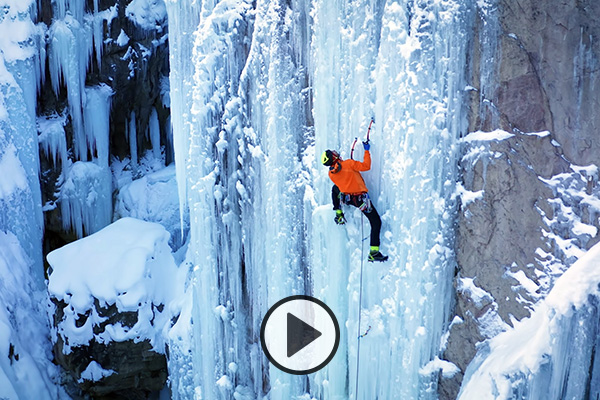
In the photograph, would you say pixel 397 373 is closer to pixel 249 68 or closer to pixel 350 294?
pixel 350 294

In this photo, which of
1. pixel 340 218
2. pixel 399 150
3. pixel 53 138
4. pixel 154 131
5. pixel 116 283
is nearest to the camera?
pixel 399 150

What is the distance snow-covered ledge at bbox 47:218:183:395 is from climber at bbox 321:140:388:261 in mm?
4007

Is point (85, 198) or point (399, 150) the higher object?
point (399, 150)

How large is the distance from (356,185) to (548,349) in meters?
1.85

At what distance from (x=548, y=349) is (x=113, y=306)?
5744 mm

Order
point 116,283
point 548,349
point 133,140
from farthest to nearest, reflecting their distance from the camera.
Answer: point 133,140 < point 116,283 < point 548,349

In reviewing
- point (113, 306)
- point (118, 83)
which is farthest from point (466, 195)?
point (118, 83)

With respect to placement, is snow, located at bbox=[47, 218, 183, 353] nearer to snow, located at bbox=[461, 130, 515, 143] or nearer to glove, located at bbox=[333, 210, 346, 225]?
glove, located at bbox=[333, 210, 346, 225]

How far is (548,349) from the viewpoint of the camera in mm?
3607

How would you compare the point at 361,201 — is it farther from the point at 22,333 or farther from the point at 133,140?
the point at 133,140

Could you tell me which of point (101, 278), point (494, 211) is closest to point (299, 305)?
point (494, 211)

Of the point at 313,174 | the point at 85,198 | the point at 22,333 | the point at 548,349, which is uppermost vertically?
the point at 313,174

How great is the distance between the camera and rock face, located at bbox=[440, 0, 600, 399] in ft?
12.2

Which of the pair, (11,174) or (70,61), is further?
(70,61)
